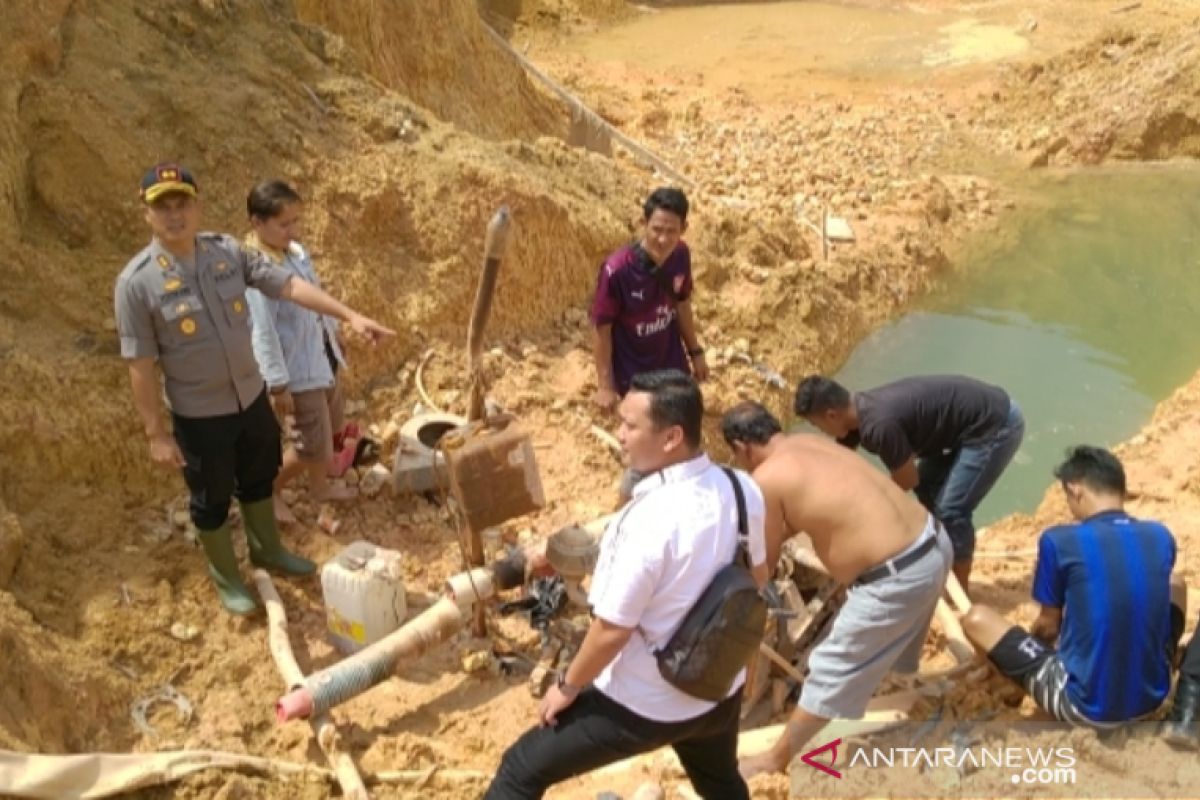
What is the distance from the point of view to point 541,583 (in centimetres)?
460

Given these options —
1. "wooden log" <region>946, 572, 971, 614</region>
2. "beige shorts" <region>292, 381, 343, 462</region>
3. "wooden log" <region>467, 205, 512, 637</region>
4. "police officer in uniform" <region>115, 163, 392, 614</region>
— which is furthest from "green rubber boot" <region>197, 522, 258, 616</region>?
"wooden log" <region>946, 572, 971, 614</region>

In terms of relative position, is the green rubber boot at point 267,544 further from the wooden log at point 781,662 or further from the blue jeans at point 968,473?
the blue jeans at point 968,473

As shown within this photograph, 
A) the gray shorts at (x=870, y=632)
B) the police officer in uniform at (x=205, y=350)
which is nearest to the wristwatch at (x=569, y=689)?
the gray shorts at (x=870, y=632)

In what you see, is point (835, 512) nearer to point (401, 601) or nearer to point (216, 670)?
point (401, 601)

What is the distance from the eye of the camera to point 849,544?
364cm

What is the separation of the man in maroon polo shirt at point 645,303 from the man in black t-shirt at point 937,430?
33.0 inches

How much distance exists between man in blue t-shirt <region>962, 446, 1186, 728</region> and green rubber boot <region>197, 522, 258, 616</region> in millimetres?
3094

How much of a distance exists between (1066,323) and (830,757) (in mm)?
6729

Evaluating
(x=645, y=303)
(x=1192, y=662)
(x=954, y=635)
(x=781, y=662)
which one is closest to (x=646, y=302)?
(x=645, y=303)

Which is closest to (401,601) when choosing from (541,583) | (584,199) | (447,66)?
(541,583)

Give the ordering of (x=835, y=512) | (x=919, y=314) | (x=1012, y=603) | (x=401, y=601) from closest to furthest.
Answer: (x=835, y=512) < (x=401, y=601) < (x=1012, y=603) < (x=919, y=314)

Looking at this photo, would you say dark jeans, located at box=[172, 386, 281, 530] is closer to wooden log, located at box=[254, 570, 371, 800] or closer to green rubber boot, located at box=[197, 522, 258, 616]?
green rubber boot, located at box=[197, 522, 258, 616]

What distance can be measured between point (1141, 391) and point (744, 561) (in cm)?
686

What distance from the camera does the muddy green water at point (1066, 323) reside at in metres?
8.02
